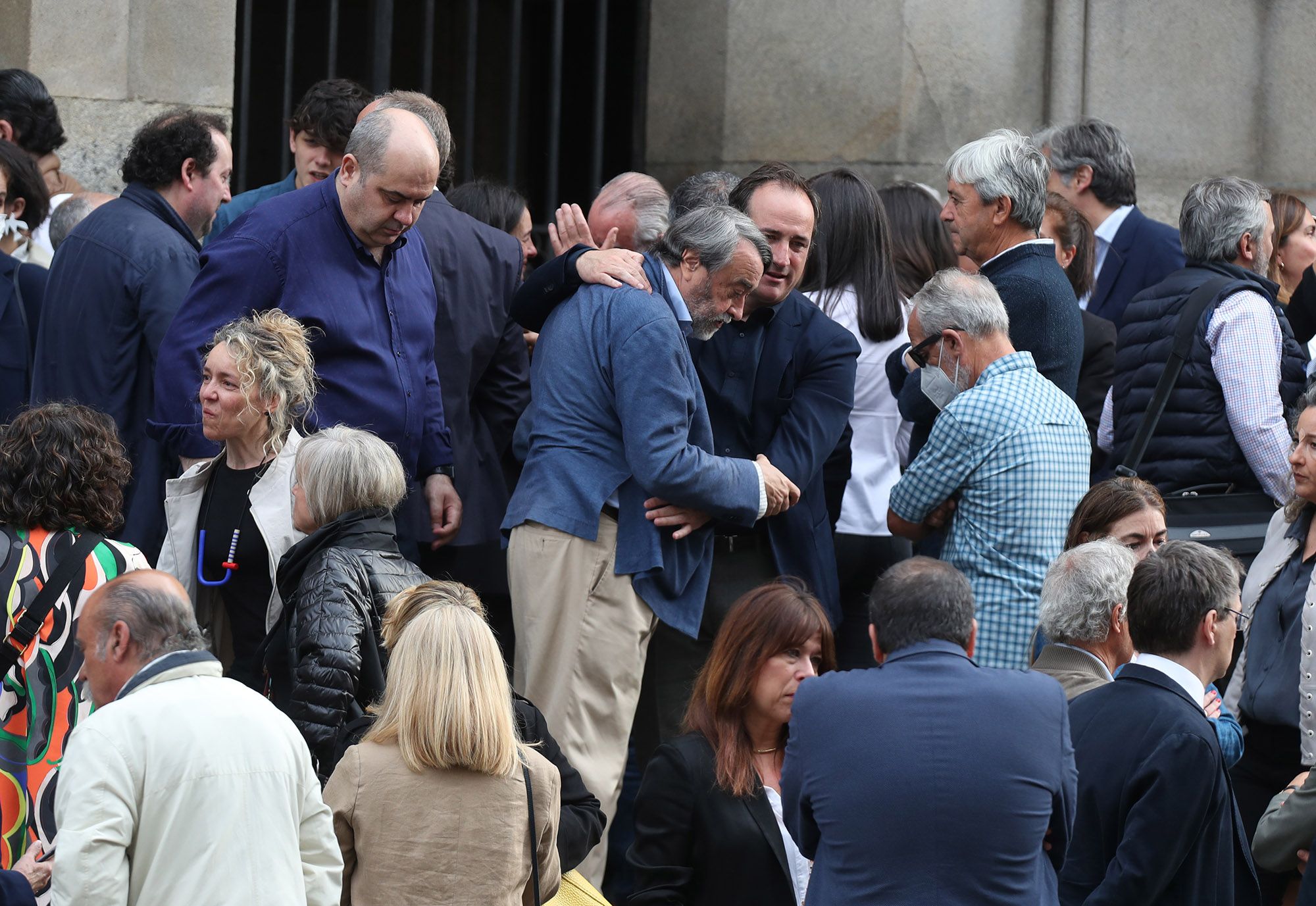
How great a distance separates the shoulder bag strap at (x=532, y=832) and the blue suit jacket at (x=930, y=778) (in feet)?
1.83

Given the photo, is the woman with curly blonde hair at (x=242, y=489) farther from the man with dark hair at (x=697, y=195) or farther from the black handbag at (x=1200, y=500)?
the black handbag at (x=1200, y=500)

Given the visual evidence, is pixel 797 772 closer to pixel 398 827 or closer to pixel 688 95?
pixel 398 827

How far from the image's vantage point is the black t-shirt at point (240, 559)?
4.36 meters

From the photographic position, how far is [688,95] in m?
8.25

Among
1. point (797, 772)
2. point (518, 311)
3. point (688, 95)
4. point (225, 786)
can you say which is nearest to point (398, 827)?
point (225, 786)

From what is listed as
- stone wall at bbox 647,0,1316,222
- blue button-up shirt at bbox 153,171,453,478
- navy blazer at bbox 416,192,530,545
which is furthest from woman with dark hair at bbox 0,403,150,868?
stone wall at bbox 647,0,1316,222

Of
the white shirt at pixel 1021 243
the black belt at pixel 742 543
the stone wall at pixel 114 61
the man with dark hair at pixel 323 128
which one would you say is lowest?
the black belt at pixel 742 543

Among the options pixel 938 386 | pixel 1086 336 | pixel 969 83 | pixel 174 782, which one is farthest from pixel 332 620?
pixel 969 83

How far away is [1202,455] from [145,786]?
367cm

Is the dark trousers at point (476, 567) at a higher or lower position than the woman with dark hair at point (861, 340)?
lower

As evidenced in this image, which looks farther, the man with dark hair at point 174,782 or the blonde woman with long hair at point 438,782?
the blonde woman with long hair at point 438,782

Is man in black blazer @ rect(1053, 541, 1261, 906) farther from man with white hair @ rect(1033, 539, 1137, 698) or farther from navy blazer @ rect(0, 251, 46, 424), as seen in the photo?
navy blazer @ rect(0, 251, 46, 424)

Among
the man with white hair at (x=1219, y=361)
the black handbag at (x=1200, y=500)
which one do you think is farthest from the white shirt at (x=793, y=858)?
the man with white hair at (x=1219, y=361)

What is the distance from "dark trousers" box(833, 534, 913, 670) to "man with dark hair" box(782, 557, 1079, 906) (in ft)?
6.66
